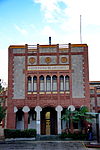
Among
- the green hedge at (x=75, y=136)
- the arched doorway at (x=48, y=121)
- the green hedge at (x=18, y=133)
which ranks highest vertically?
the arched doorway at (x=48, y=121)

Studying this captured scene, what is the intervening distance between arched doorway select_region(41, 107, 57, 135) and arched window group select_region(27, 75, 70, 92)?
2935mm

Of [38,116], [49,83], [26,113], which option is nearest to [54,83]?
[49,83]

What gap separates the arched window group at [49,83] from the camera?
111 ft

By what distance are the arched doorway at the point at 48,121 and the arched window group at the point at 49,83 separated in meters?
2.94

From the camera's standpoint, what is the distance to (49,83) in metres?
34.0

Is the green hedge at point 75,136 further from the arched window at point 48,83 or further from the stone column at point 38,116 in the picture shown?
the arched window at point 48,83

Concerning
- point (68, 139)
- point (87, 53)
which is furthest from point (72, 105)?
point (87, 53)

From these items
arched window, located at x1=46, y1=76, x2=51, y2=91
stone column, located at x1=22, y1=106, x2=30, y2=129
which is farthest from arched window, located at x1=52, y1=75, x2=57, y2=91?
stone column, located at x1=22, y1=106, x2=30, y2=129

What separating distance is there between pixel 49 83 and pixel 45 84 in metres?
0.55

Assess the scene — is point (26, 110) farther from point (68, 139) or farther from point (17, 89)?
point (68, 139)

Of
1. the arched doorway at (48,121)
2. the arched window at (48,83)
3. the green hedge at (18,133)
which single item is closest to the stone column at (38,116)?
the arched doorway at (48,121)

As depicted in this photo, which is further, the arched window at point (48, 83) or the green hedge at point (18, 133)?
the arched window at point (48, 83)

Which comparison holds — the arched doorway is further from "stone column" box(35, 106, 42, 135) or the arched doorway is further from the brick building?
"stone column" box(35, 106, 42, 135)

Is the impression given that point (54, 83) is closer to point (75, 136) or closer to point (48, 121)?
point (48, 121)
